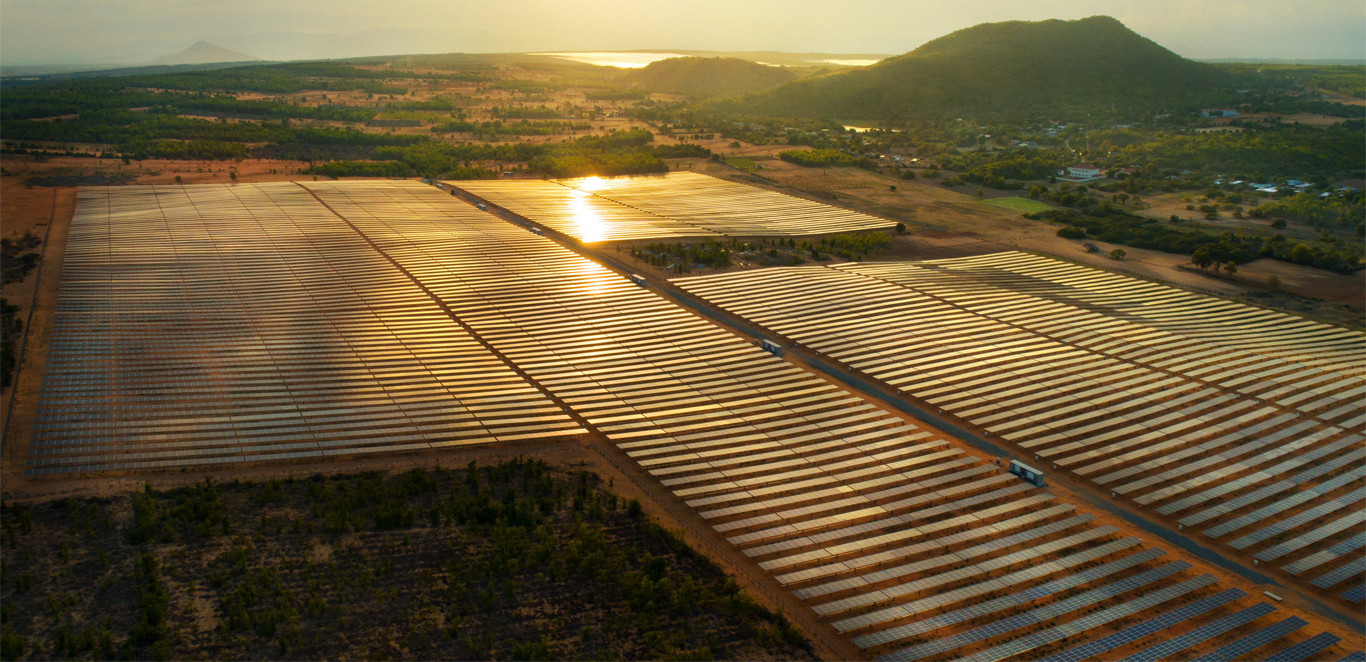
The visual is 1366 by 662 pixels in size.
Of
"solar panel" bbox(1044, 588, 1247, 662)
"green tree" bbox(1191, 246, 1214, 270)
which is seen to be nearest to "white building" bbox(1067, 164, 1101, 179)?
"green tree" bbox(1191, 246, 1214, 270)

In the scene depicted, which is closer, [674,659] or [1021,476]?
[674,659]

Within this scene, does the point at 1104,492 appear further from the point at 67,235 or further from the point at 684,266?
the point at 67,235

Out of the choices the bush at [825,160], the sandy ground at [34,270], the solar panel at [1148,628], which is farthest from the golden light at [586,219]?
the solar panel at [1148,628]

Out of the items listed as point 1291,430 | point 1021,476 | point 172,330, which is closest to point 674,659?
point 1021,476

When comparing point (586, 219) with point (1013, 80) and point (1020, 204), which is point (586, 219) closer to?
point (1020, 204)

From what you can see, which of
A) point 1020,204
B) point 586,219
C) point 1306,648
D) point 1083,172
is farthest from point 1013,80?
point 1306,648
